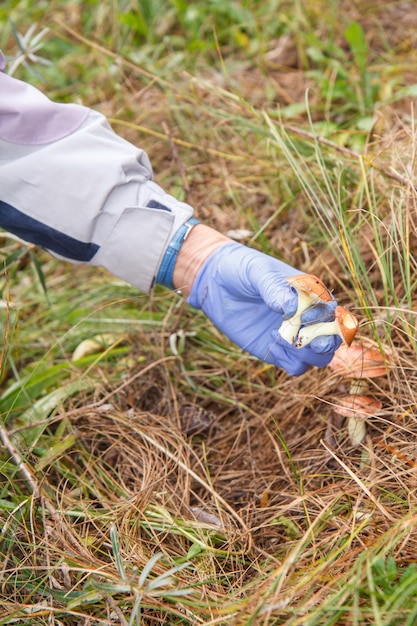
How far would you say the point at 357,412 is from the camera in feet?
4.14

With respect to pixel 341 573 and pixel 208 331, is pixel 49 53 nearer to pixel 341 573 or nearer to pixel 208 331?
pixel 208 331

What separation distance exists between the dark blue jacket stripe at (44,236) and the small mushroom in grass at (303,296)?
52 cm

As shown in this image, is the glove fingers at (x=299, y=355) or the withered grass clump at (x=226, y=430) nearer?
the withered grass clump at (x=226, y=430)

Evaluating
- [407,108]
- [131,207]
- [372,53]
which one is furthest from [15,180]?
[372,53]

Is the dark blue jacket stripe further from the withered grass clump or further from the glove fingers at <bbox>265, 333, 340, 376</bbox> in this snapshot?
the glove fingers at <bbox>265, 333, 340, 376</bbox>

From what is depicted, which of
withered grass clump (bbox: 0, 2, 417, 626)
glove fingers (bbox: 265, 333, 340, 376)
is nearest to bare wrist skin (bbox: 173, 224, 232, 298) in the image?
withered grass clump (bbox: 0, 2, 417, 626)

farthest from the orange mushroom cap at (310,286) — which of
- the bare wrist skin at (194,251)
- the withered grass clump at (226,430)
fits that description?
the bare wrist skin at (194,251)

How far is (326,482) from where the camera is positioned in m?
1.31

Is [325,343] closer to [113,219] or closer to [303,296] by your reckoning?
[303,296]

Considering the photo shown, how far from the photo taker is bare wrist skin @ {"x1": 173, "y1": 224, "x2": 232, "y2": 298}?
1.48 meters

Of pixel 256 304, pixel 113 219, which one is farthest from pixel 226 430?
pixel 113 219

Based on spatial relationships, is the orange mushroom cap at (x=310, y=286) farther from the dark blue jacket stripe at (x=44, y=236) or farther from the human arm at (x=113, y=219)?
the dark blue jacket stripe at (x=44, y=236)

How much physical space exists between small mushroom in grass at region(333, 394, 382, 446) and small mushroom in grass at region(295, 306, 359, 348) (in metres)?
0.18

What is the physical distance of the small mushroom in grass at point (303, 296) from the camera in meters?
1.14
